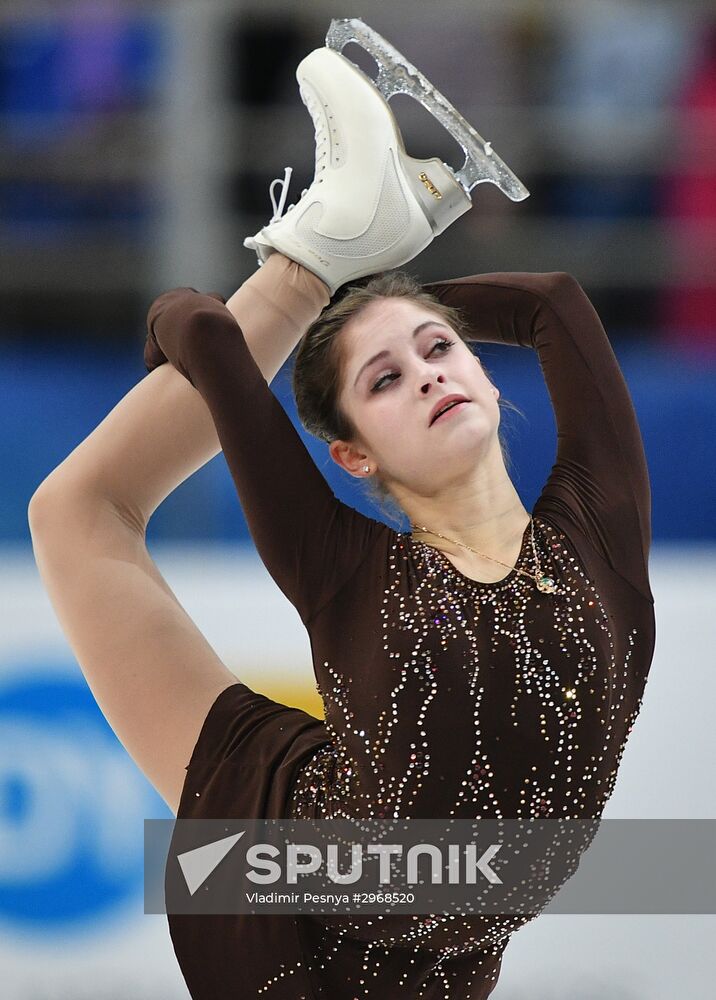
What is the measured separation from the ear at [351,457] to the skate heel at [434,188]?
0.34 m

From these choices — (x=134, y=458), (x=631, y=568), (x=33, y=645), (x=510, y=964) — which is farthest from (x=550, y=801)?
(x=33, y=645)

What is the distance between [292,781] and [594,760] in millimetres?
417

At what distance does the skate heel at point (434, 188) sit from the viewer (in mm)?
1950

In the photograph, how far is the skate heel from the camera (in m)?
1.95

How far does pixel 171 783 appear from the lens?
193 centimetres

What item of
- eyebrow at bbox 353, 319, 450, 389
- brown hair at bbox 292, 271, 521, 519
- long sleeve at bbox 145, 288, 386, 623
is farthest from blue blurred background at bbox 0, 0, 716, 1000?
long sleeve at bbox 145, 288, 386, 623

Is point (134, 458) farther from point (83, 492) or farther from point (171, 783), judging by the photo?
point (171, 783)

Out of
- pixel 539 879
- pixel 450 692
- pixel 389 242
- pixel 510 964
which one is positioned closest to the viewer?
pixel 450 692

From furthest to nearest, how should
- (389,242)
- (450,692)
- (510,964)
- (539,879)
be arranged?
(510,964), (389,242), (539,879), (450,692)

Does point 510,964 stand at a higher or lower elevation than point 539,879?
lower

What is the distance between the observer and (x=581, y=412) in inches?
74.5

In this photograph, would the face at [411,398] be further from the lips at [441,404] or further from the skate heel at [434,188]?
the skate heel at [434,188]

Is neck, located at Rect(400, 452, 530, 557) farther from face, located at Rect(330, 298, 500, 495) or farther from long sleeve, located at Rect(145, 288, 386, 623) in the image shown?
long sleeve, located at Rect(145, 288, 386, 623)

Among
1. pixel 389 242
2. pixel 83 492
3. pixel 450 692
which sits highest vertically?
pixel 389 242
